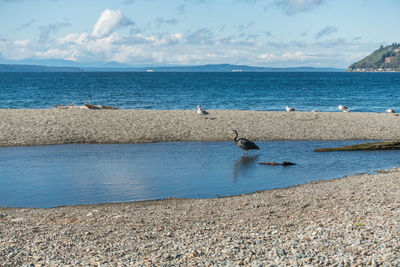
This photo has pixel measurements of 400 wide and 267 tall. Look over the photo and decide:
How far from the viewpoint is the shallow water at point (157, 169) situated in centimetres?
1516

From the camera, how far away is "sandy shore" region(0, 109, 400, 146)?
25.6 meters

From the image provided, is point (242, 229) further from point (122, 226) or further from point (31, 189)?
point (31, 189)

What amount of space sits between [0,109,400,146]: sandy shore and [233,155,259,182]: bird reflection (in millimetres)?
5178

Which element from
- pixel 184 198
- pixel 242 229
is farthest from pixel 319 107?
pixel 242 229

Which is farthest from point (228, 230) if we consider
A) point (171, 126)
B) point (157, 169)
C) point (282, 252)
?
point (171, 126)

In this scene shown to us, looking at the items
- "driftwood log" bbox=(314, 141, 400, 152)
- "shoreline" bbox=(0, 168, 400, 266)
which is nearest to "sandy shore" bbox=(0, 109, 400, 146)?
"driftwood log" bbox=(314, 141, 400, 152)

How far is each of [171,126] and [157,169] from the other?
368 inches

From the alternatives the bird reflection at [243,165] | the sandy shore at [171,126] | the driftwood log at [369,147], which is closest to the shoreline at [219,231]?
the bird reflection at [243,165]

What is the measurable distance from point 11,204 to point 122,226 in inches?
189

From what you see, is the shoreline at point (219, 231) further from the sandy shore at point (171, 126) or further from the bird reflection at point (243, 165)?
the sandy shore at point (171, 126)

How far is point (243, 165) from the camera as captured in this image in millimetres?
19734

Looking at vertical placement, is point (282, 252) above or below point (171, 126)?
below

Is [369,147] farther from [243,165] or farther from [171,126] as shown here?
[171,126]

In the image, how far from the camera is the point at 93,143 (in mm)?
24875
